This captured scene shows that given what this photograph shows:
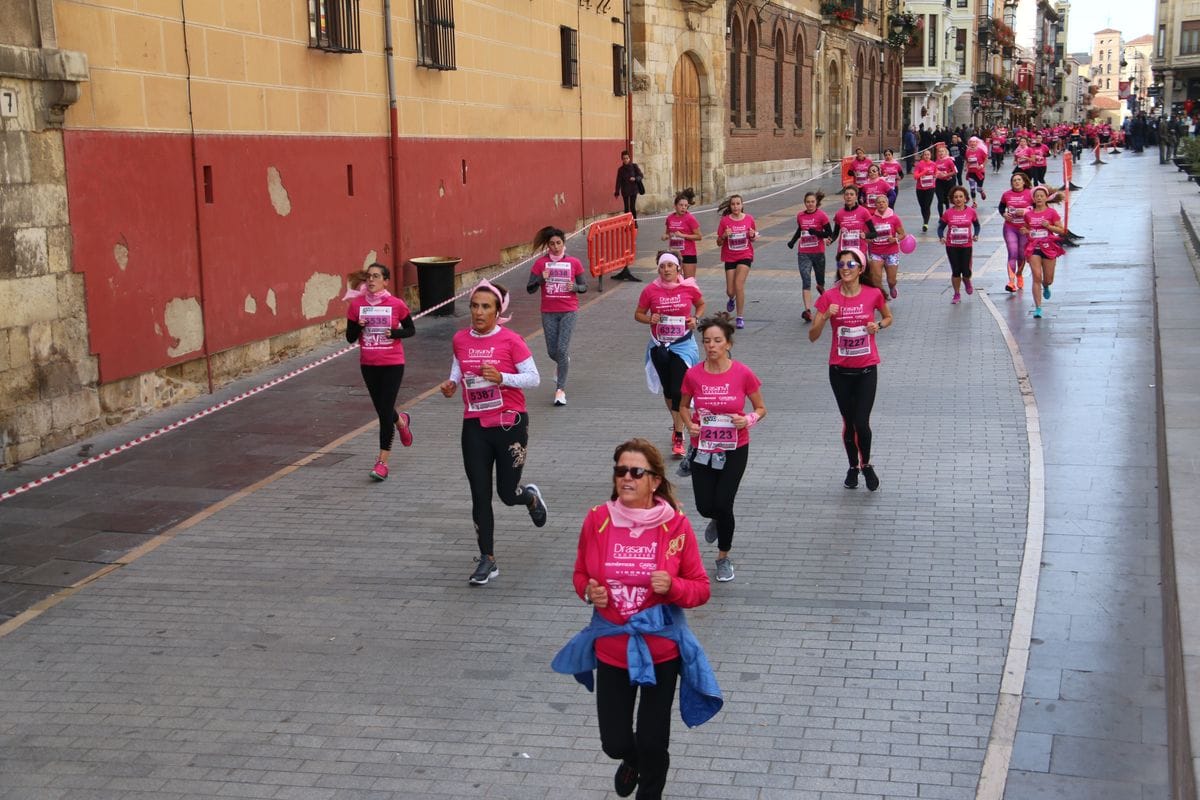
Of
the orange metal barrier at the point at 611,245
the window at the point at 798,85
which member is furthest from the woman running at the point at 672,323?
the window at the point at 798,85

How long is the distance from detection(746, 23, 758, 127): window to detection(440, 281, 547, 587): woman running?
108ft

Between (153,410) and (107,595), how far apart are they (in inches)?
213

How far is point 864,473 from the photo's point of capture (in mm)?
10273

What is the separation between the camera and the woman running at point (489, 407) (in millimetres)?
8445

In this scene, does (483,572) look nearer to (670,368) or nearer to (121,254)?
(670,368)

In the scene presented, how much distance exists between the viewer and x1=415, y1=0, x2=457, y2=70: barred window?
766 inches

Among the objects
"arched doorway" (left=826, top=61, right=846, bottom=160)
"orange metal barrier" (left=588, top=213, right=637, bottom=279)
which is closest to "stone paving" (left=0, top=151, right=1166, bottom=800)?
"orange metal barrier" (left=588, top=213, right=637, bottom=279)

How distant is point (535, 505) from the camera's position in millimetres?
8938

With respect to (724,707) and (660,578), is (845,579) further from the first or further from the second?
(660,578)

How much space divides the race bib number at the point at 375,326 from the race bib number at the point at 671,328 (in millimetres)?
2317

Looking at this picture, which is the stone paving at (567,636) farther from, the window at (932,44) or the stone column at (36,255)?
the window at (932,44)

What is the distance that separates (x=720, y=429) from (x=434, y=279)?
466 inches

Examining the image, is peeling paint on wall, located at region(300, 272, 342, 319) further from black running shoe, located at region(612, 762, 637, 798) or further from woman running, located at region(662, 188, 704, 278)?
black running shoe, located at region(612, 762, 637, 798)

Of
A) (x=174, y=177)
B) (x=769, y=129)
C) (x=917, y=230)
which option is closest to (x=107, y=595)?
(x=174, y=177)
